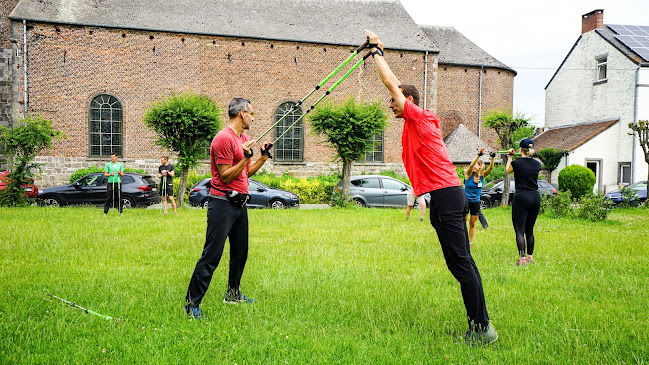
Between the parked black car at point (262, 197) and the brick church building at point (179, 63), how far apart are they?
591cm

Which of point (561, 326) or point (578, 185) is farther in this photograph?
point (578, 185)

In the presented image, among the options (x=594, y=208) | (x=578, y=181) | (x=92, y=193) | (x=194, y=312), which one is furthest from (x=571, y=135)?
(x=194, y=312)

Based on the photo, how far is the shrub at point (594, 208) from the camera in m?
13.2

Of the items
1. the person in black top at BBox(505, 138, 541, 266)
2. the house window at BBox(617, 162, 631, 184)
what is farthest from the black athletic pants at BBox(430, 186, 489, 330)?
the house window at BBox(617, 162, 631, 184)

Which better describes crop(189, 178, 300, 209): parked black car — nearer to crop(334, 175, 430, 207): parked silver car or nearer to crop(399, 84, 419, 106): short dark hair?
crop(334, 175, 430, 207): parked silver car

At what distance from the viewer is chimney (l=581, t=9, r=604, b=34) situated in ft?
91.8

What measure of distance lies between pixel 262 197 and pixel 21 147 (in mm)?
8274

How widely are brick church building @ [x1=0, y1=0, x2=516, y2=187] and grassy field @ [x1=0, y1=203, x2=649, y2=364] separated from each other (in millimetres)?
13507

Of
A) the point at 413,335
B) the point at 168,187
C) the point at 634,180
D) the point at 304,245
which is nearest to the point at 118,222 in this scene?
the point at 168,187

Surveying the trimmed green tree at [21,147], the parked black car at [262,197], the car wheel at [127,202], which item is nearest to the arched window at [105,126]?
the trimmed green tree at [21,147]

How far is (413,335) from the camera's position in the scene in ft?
12.0

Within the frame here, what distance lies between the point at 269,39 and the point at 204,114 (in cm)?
906

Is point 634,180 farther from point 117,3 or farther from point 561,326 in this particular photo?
point 117,3

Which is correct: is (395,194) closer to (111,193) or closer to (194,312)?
(111,193)
